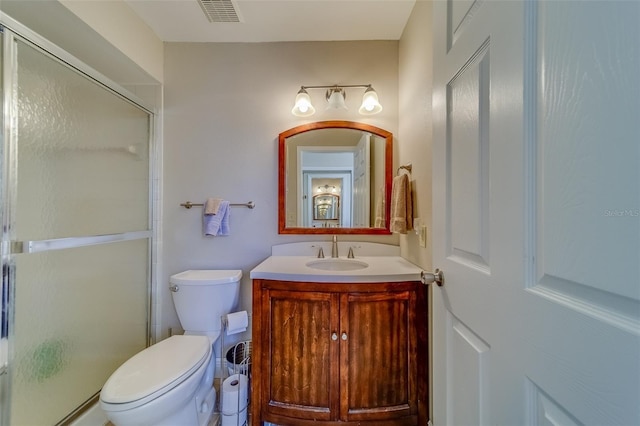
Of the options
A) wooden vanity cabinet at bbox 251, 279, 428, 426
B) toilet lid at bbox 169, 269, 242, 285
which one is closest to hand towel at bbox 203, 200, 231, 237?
toilet lid at bbox 169, 269, 242, 285

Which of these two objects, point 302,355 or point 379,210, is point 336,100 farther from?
point 302,355

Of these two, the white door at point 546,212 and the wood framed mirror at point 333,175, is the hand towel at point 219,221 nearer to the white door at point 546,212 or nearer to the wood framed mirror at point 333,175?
the wood framed mirror at point 333,175

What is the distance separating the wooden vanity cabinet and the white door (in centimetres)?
52

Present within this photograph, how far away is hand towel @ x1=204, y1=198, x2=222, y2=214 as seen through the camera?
5.57 feet

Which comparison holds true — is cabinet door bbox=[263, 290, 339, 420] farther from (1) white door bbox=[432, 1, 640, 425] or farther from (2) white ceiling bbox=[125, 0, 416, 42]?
(2) white ceiling bbox=[125, 0, 416, 42]

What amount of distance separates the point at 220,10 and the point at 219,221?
129 cm

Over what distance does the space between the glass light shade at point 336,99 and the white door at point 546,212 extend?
1072mm

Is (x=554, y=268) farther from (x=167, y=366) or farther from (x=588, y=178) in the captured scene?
(x=167, y=366)

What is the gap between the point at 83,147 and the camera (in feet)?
4.56

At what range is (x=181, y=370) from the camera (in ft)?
3.53

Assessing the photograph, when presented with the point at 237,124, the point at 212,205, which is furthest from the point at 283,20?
the point at 212,205

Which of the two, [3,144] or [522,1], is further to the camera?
[3,144]

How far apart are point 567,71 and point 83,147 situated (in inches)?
78.2

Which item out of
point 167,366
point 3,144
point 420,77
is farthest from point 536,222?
point 3,144
